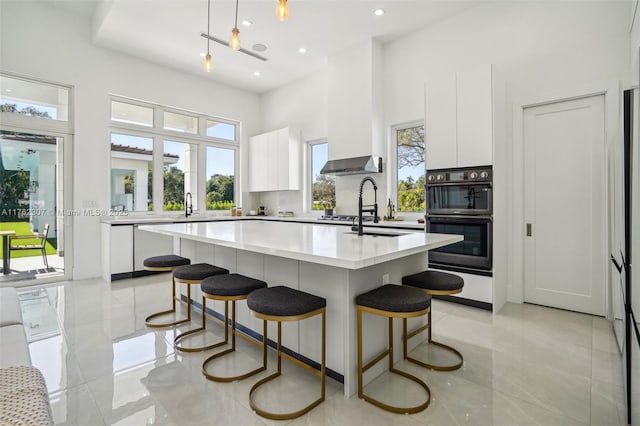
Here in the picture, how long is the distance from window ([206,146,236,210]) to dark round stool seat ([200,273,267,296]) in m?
4.62

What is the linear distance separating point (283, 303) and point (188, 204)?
5127 millimetres

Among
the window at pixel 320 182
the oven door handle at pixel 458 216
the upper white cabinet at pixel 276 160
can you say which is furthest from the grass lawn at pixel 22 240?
the oven door handle at pixel 458 216

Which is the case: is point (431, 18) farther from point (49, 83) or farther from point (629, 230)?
point (49, 83)

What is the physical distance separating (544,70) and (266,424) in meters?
4.31

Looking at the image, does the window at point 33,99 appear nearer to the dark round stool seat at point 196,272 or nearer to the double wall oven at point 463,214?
the dark round stool seat at point 196,272

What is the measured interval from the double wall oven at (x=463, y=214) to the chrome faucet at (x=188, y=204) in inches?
176

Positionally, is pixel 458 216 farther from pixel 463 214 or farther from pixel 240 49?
pixel 240 49

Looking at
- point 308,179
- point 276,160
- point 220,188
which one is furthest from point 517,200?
point 220,188

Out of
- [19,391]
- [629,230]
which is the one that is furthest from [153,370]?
[629,230]

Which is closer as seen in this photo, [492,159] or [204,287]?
[204,287]

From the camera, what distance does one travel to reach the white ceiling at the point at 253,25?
13.3 ft

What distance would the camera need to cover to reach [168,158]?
5.98 m

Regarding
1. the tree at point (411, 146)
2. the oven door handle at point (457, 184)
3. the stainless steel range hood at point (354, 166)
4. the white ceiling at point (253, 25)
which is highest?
the white ceiling at point (253, 25)

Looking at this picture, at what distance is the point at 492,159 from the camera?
11.1 feet
